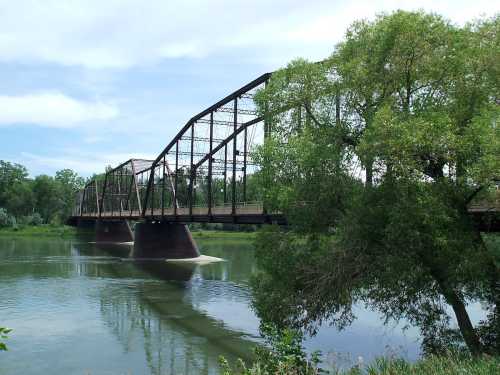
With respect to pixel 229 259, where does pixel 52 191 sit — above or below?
above

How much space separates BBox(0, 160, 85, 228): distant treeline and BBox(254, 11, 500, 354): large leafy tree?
11233 cm

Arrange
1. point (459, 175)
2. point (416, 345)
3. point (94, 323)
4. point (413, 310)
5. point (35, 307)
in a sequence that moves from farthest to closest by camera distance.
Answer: point (35, 307), point (94, 323), point (416, 345), point (413, 310), point (459, 175)

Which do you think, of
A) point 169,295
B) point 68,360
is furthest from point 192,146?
point 68,360

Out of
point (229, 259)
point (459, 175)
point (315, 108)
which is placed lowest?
point (229, 259)

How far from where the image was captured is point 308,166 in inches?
536

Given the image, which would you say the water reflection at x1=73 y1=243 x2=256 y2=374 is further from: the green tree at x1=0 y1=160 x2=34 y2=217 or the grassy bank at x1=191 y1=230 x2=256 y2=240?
the green tree at x1=0 y1=160 x2=34 y2=217

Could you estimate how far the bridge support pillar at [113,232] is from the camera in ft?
285

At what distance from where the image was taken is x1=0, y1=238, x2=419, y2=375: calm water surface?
16500 millimetres

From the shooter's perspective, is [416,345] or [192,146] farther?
[192,146]

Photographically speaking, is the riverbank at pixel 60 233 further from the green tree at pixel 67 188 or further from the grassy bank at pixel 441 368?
the grassy bank at pixel 441 368

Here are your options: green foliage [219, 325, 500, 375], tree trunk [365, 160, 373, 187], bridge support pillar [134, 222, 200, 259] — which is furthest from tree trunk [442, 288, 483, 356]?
bridge support pillar [134, 222, 200, 259]

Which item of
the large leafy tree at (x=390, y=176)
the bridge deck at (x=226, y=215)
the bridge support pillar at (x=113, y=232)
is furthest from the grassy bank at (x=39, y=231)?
the large leafy tree at (x=390, y=176)

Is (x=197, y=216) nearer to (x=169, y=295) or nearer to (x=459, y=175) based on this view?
(x=169, y=295)

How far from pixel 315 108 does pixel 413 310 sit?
6.04 metres
